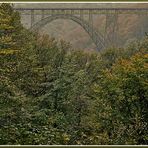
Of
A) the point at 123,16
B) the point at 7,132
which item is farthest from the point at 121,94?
the point at 123,16

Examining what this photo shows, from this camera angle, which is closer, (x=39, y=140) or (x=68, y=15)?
(x=39, y=140)

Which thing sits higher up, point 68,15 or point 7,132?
point 7,132

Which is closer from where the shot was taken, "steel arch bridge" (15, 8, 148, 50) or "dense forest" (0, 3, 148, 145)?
"dense forest" (0, 3, 148, 145)

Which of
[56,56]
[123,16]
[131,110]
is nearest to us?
[131,110]

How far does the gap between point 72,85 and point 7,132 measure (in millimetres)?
6711

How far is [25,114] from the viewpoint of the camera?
1269 centimetres

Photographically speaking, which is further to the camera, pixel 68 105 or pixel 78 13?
pixel 78 13

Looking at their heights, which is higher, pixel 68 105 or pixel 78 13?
pixel 68 105

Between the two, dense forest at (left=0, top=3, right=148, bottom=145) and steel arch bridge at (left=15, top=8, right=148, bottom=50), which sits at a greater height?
dense forest at (left=0, top=3, right=148, bottom=145)

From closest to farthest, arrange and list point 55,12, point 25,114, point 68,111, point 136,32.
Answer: point 25,114
point 68,111
point 55,12
point 136,32

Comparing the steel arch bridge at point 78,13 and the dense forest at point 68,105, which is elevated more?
the dense forest at point 68,105

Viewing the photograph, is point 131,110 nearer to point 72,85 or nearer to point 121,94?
point 121,94

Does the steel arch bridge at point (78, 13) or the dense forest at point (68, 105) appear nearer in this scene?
the dense forest at point (68, 105)

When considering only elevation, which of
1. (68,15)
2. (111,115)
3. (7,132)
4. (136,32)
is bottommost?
(136,32)
